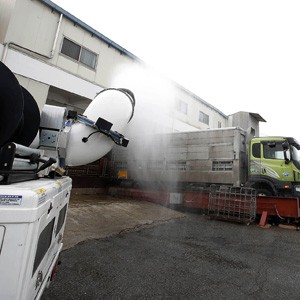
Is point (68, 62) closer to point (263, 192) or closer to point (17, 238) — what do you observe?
point (263, 192)

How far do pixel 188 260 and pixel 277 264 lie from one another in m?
1.70

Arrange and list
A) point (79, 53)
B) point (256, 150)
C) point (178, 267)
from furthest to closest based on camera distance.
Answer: point (79, 53) → point (256, 150) → point (178, 267)

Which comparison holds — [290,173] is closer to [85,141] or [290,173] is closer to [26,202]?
[85,141]

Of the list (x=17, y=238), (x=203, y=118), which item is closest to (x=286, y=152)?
(x=17, y=238)

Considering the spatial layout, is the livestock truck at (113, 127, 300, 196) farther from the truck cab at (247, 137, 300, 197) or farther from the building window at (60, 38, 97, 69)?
the building window at (60, 38, 97, 69)

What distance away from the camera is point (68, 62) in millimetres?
11242

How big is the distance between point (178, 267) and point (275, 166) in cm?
618

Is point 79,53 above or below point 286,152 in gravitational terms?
above

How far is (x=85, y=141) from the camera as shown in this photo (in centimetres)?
356

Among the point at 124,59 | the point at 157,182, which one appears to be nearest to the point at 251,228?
the point at 157,182

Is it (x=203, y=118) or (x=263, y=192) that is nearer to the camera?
(x=263, y=192)

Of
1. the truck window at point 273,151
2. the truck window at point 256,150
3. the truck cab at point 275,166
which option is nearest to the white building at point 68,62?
the truck window at point 256,150

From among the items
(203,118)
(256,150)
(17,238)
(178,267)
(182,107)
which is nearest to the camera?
(17,238)

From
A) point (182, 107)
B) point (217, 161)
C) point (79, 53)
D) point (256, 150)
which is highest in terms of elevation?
point (79, 53)
